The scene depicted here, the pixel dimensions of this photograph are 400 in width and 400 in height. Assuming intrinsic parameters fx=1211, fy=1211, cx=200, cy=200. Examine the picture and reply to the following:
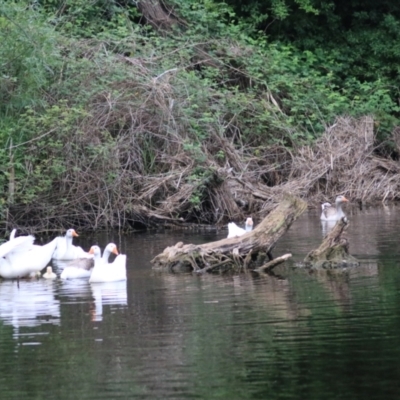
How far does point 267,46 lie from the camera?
34.2m

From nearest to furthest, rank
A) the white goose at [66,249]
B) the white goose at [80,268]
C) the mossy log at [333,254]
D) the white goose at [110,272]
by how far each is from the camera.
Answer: the white goose at [110,272]
the mossy log at [333,254]
the white goose at [80,268]
the white goose at [66,249]

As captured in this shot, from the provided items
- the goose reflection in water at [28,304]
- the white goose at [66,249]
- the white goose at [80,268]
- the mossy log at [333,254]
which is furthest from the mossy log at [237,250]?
the white goose at [66,249]

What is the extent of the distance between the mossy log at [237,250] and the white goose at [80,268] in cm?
97

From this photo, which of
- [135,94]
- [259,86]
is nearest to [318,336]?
[135,94]

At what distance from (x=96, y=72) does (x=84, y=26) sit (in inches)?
181

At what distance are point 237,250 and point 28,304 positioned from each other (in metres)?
4.00

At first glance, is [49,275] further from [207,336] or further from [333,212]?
[333,212]

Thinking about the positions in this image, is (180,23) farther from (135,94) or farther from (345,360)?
(345,360)

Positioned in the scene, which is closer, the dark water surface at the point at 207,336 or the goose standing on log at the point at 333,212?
the dark water surface at the point at 207,336

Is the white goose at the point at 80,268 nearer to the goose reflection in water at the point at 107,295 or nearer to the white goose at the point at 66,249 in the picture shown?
the goose reflection in water at the point at 107,295

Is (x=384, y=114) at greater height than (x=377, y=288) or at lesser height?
greater

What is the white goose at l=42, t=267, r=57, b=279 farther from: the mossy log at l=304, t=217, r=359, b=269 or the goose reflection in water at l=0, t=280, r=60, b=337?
the mossy log at l=304, t=217, r=359, b=269

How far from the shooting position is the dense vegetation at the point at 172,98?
961 inches

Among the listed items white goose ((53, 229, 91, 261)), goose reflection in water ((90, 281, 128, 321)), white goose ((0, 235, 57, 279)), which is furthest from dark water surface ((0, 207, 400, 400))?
white goose ((53, 229, 91, 261))
